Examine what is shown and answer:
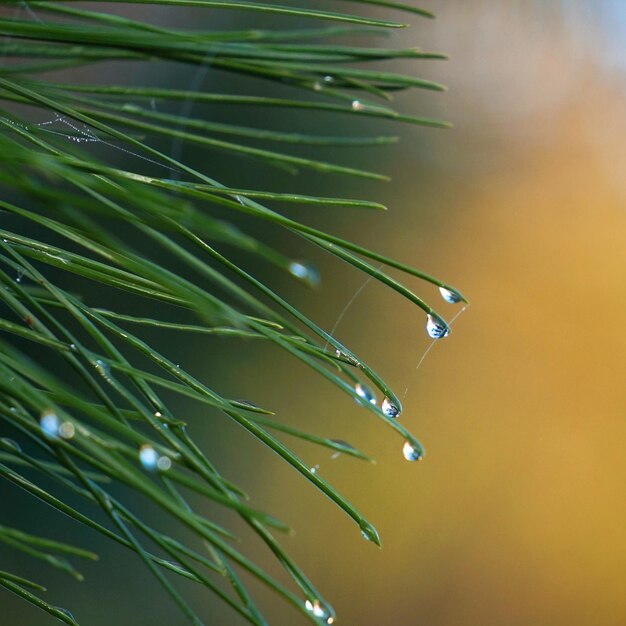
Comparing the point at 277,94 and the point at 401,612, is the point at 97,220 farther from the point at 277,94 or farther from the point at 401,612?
the point at 401,612

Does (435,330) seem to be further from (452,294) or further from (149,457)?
(149,457)

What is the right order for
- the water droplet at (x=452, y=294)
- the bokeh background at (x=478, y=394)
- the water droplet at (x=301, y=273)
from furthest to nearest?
1. the bokeh background at (x=478, y=394)
2. the water droplet at (x=452, y=294)
3. the water droplet at (x=301, y=273)

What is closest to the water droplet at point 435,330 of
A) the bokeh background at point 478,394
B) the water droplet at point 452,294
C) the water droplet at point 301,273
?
the water droplet at point 452,294

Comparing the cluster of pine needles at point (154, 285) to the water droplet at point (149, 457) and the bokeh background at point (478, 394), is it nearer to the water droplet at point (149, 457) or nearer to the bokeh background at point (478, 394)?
the water droplet at point (149, 457)

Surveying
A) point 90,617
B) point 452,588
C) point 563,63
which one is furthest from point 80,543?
point 563,63

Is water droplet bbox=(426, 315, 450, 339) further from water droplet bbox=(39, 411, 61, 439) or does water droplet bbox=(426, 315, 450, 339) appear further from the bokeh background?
the bokeh background

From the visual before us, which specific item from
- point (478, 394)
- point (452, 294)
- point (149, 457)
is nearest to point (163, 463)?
point (149, 457)
